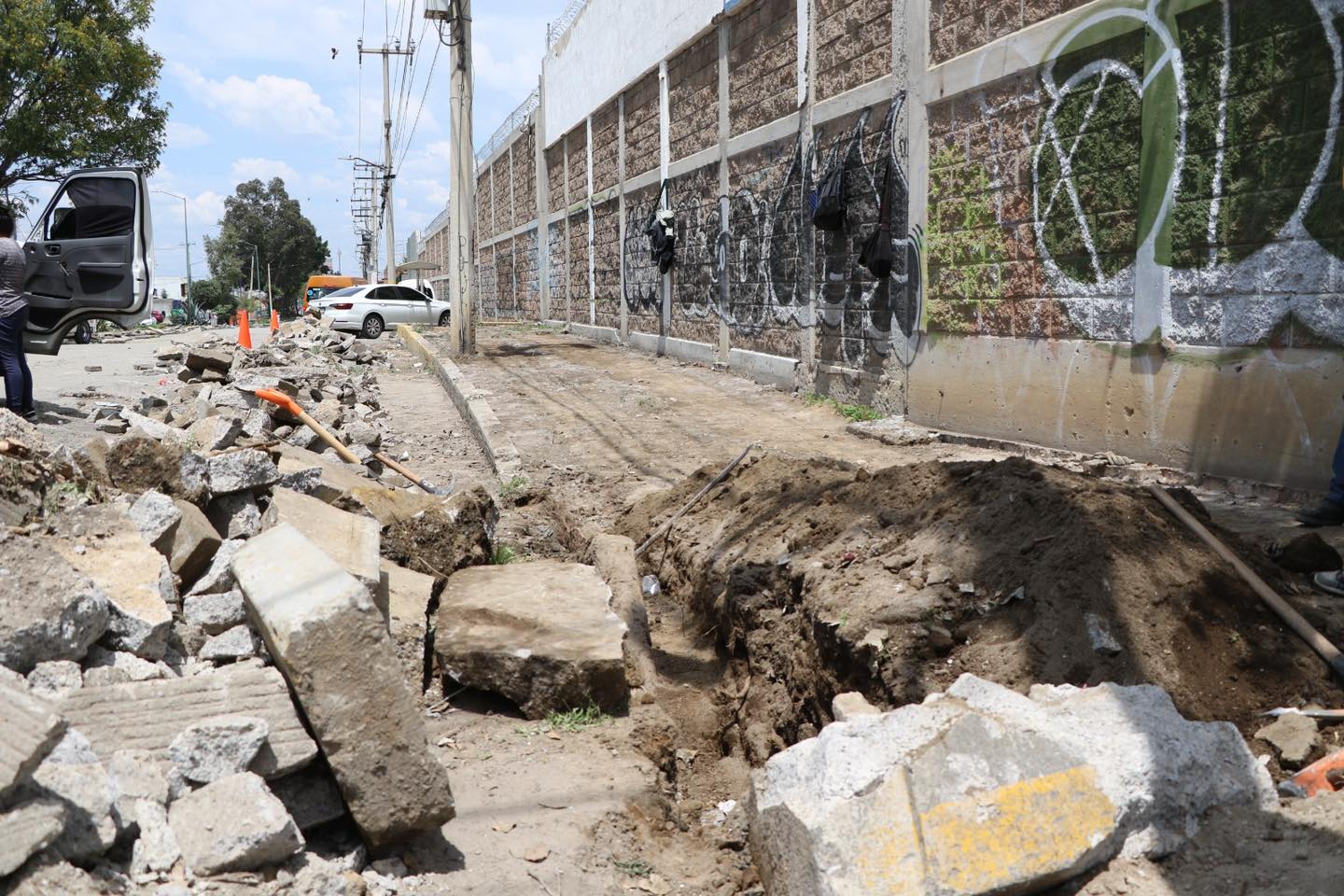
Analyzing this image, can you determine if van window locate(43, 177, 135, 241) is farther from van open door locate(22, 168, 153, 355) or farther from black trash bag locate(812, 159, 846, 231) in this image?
black trash bag locate(812, 159, 846, 231)

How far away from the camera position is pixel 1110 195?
720 cm

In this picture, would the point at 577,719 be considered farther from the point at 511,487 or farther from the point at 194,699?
the point at 511,487

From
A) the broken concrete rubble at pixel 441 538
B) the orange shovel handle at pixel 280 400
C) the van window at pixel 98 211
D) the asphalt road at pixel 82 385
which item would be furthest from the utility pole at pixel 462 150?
the broken concrete rubble at pixel 441 538

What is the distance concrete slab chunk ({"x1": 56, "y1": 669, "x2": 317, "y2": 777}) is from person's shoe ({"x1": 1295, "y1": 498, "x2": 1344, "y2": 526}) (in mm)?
4779

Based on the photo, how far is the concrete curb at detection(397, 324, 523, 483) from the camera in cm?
854

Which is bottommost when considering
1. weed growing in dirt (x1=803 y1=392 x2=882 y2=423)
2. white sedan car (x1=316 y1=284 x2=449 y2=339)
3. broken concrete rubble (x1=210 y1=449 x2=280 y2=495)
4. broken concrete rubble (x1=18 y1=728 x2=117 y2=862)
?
broken concrete rubble (x1=18 y1=728 x2=117 y2=862)

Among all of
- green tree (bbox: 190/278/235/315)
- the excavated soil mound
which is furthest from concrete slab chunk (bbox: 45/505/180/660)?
green tree (bbox: 190/278/235/315)

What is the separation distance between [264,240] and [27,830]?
76386 mm

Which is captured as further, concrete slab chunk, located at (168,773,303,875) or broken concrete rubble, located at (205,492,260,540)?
broken concrete rubble, located at (205,492,260,540)

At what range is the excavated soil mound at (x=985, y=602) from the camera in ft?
11.6

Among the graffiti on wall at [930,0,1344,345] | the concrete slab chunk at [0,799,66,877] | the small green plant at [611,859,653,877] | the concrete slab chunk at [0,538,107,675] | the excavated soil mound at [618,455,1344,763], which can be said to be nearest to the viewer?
the concrete slab chunk at [0,799,66,877]

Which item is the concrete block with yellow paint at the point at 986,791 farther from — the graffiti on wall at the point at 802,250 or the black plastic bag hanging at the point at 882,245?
the black plastic bag hanging at the point at 882,245

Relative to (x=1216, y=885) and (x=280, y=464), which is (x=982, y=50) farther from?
(x=1216, y=885)

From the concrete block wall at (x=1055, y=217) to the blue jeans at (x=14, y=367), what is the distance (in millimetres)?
7718
